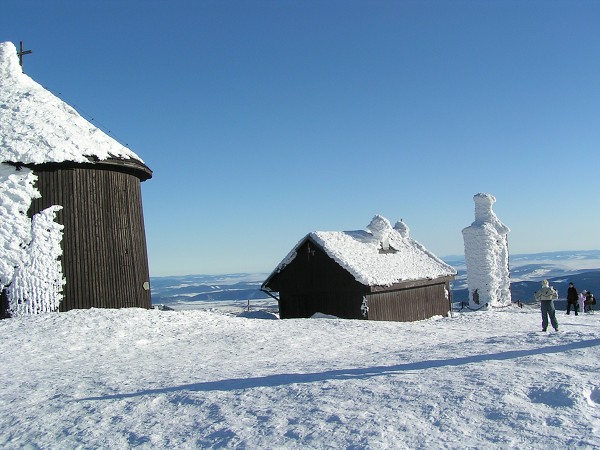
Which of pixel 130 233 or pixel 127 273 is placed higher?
pixel 130 233

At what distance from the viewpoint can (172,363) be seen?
11328 mm

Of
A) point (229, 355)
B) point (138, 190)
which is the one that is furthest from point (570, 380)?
point (138, 190)

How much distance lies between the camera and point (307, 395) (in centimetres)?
751

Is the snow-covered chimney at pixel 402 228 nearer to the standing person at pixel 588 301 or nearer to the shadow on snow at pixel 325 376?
the standing person at pixel 588 301

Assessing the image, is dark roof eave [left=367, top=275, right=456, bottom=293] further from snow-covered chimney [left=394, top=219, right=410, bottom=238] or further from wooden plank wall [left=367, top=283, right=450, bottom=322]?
snow-covered chimney [left=394, top=219, right=410, bottom=238]

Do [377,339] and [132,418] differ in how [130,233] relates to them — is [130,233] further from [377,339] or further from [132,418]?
[132,418]

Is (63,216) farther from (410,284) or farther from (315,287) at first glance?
(410,284)

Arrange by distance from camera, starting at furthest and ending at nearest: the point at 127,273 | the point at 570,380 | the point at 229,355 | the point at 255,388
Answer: the point at 127,273, the point at 229,355, the point at 255,388, the point at 570,380

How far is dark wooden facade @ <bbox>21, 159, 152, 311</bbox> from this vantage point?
1800 cm

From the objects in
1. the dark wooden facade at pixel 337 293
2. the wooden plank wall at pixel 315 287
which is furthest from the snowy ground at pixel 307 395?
the wooden plank wall at pixel 315 287

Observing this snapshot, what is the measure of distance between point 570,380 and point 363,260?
59.9 feet

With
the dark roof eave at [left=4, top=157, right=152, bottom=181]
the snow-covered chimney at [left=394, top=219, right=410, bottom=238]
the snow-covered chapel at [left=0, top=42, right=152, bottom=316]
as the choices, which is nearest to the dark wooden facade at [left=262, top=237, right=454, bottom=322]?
the snow-covered chimney at [left=394, top=219, right=410, bottom=238]

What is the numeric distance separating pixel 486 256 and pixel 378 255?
10208 millimetres

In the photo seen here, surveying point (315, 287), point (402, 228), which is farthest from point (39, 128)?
point (402, 228)
